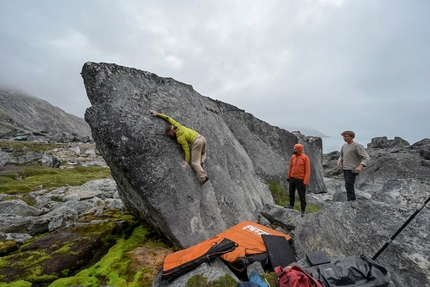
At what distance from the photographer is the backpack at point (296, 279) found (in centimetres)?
495

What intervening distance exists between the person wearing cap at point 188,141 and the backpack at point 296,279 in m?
5.15

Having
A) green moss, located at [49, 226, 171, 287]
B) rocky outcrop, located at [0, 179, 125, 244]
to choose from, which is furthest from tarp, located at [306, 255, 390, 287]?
rocky outcrop, located at [0, 179, 125, 244]

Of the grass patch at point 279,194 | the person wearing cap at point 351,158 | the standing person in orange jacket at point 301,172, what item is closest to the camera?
the person wearing cap at point 351,158

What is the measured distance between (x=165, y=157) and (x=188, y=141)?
4.43 ft

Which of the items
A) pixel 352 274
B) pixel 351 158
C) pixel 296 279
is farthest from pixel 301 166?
pixel 296 279

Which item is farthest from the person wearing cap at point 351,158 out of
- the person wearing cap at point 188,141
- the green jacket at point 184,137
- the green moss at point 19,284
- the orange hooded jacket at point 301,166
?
the green moss at point 19,284

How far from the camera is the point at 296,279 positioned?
4996 mm

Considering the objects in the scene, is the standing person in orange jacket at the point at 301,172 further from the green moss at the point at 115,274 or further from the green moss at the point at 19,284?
the green moss at the point at 19,284

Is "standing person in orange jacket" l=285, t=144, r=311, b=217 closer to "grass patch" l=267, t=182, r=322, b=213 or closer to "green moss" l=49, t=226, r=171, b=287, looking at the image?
"grass patch" l=267, t=182, r=322, b=213

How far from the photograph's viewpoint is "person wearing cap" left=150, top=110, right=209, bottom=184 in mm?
9508

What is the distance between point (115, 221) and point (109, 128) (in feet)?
19.1

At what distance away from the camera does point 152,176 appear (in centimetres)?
848

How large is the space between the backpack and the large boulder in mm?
4008

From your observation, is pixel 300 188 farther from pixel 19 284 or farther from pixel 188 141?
pixel 19 284
